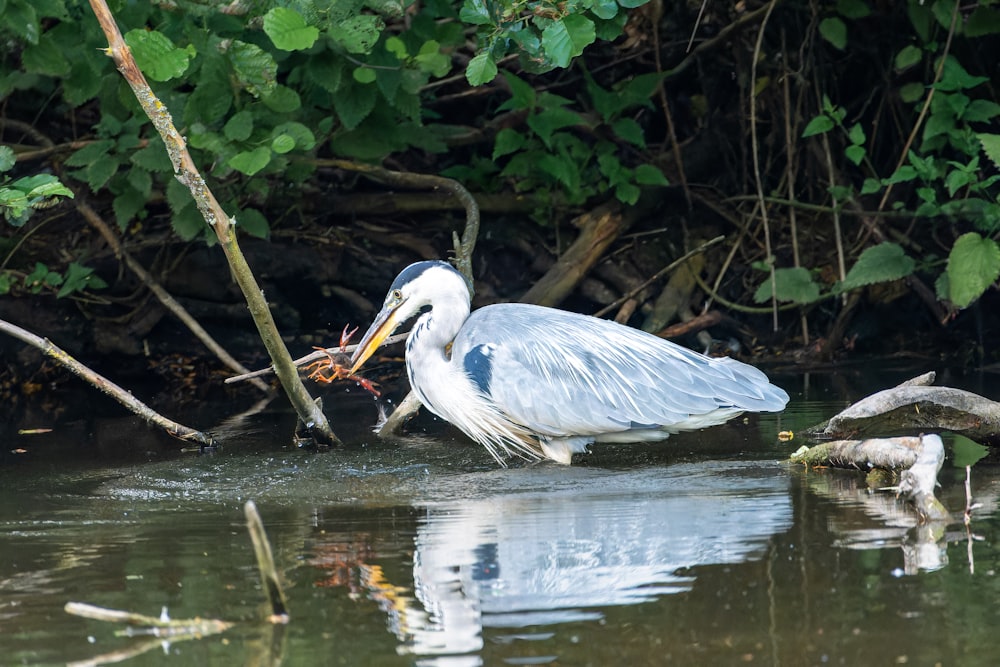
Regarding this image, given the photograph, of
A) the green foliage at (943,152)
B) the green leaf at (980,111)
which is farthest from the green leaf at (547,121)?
the green leaf at (980,111)

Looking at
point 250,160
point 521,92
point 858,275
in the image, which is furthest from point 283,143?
point 858,275

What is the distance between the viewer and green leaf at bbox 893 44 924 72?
8188 mm

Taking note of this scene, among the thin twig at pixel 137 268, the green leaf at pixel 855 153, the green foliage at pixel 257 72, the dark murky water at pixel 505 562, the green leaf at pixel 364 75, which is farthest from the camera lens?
the green leaf at pixel 855 153

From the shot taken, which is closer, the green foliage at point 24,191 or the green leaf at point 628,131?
the green foliage at point 24,191

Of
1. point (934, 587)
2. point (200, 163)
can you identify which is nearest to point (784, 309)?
point (200, 163)

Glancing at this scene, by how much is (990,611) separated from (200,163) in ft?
16.0

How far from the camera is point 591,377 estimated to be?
5.87 metres

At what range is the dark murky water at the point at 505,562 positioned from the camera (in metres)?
2.98

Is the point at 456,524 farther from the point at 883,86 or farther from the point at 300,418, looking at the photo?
the point at 883,86

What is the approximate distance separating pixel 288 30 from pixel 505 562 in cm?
286

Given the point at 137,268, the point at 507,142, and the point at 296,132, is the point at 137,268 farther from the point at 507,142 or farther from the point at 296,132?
the point at 507,142

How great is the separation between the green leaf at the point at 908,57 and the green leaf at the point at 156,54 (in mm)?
4824

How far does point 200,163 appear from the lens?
22.2ft

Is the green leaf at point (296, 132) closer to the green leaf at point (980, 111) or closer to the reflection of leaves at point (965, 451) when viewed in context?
the reflection of leaves at point (965, 451)
